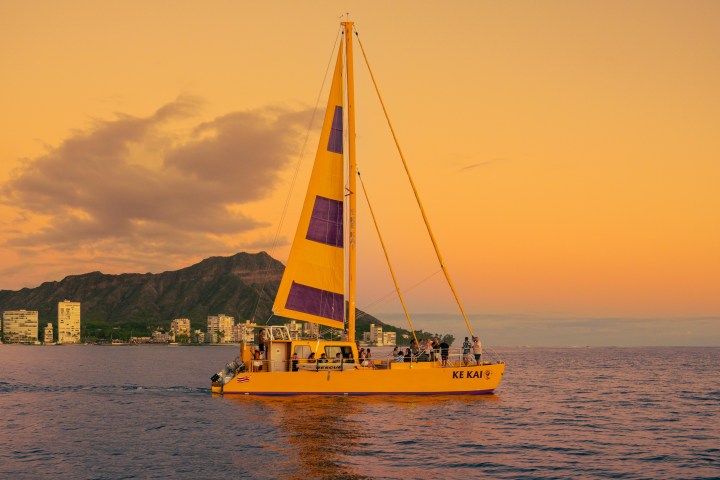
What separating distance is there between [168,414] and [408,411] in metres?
12.5

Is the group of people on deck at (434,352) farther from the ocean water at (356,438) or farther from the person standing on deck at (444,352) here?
the ocean water at (356,438)

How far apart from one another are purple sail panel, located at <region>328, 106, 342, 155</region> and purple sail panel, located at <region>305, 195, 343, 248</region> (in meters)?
2.90

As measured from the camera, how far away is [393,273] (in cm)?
4206

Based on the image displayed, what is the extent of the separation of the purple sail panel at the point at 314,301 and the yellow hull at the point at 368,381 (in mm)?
3904

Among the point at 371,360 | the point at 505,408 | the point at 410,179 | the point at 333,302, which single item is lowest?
the point at 505,408

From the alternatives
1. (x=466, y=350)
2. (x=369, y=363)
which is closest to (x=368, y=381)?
(x=369, y=363)

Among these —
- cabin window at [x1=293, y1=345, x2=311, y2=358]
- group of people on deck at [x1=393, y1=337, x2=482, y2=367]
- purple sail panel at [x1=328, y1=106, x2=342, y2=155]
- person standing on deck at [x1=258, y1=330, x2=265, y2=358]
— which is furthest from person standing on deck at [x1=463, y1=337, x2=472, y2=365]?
Result: purple sail panel at [x1=328, y1=106, x2=342, y2=155]

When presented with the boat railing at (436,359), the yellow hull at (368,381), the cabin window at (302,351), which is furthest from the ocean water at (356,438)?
the cabin window at (302,351)

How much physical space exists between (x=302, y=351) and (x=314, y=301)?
2.95m

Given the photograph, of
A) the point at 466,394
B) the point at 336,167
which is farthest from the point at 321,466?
the point at 336,167

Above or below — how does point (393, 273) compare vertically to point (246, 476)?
above

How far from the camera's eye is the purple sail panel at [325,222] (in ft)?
135

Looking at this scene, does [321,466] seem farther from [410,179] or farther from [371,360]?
[410,179]

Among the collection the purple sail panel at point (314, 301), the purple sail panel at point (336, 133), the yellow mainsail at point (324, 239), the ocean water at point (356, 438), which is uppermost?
A: the purple sail panel at point (336, 133)
